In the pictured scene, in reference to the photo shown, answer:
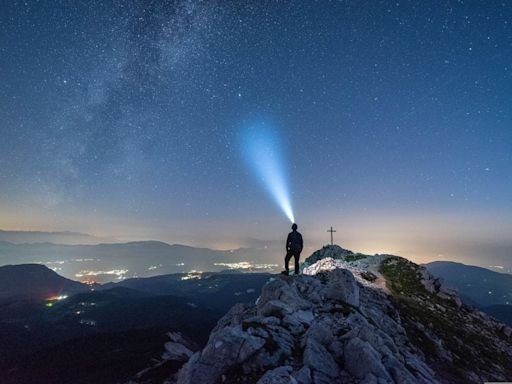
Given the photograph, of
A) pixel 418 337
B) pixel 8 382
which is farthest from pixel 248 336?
pixel 8 382

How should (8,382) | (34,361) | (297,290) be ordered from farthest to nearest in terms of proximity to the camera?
(34,361) < (8,382) < (297,290)

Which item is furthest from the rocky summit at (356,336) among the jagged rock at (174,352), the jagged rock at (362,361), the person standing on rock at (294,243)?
the jagged rock at (174,352)

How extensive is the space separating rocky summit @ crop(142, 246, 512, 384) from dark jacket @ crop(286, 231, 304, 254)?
2.72 meters

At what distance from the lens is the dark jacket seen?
29.3 m

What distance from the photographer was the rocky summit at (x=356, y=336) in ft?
55.8

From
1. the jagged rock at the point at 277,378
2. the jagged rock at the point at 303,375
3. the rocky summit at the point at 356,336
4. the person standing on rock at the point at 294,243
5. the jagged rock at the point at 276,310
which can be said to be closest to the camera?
the jagged rock at the point at 277,378

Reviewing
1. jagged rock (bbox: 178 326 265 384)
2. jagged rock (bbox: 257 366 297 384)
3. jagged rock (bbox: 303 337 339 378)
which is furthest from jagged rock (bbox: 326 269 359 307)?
jagged rock (bbox: 257 366 297 384)

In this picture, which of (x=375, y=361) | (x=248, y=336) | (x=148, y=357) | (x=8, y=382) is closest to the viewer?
(x=375, y=361)

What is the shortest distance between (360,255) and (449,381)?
111 ft

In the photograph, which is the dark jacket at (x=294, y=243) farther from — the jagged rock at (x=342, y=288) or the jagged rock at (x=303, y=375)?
the jagged rock at (x=303, y=375)

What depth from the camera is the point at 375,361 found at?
17.0m

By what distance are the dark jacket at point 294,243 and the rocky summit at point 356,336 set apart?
2.72 m

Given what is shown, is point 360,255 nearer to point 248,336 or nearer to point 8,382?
point 248,336

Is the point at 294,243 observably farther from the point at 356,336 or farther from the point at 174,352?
the point at 174,352
